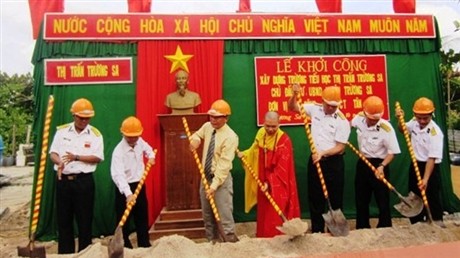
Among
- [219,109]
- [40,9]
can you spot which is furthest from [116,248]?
[40,9]

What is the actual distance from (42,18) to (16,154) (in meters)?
12.9

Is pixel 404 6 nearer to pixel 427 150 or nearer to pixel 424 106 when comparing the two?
pixel 424 106

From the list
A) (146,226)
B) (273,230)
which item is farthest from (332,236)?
(146,226)

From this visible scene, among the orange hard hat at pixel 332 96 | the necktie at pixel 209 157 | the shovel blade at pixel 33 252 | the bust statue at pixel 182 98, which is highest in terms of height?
the bust statue at pixel 182 98

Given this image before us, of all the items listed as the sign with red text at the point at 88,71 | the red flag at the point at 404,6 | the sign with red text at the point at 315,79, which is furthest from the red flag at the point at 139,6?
the red flag at the point at 404,6

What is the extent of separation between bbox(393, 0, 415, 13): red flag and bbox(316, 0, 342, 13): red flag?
698 millimetres

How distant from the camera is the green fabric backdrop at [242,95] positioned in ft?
14.3

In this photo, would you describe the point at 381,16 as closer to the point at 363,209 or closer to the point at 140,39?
the point at 363,209

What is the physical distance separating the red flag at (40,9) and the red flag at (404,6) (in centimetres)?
394

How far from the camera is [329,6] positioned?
16.9 feet

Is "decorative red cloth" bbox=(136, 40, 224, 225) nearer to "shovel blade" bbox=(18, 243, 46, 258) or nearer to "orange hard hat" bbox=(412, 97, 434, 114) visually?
"shovel blade" bbox=(18, 243, 46, 258)

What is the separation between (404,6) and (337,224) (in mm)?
3426

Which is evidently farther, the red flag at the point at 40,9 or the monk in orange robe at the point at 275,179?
the red flag at the point at 40,9

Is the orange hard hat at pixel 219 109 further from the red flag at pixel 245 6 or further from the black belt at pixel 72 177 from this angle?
the red flag at pixel 245 6
